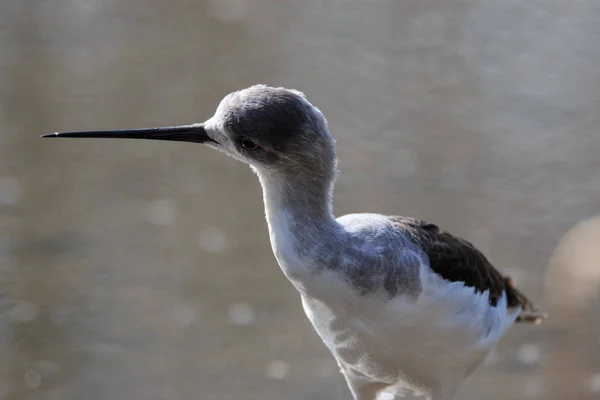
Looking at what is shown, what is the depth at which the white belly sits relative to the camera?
119 inches

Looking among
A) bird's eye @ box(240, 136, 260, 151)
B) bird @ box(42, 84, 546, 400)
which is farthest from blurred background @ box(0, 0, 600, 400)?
bird's eye @ box(240, 136, 260, 151)

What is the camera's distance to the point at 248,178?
634 cm

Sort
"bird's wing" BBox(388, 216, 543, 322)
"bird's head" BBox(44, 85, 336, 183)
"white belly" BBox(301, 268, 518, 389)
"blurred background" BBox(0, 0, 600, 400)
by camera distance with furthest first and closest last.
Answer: "blurred background" BBox(0, 0, 600, 400)
"bird's wing" BBox(388, 216, 543, 322)
"white belly" BBox(301, 268, 518, 389)
"bird's head" BBox(44, 85, 336, 183)

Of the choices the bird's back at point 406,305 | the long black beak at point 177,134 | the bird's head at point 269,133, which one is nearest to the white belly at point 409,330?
the bird's back at point 406,305

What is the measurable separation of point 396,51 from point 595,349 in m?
3.69

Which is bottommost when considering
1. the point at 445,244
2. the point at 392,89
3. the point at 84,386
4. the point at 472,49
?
the point at 84,386

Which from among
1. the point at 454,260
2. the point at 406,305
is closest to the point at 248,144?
the point at 406,305

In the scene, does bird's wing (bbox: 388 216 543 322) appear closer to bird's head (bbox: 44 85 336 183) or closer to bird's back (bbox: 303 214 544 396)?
bird's back (bbox: 303 214 544 396)

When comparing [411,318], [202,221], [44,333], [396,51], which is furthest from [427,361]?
[396,51]

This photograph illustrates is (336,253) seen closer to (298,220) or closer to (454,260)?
(298,220)

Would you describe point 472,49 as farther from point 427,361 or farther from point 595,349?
point 427,361

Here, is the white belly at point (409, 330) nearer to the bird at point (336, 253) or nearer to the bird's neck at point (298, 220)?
the bird at point (336, 253)

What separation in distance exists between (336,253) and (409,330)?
0.39 metres

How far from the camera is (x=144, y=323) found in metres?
5.11
